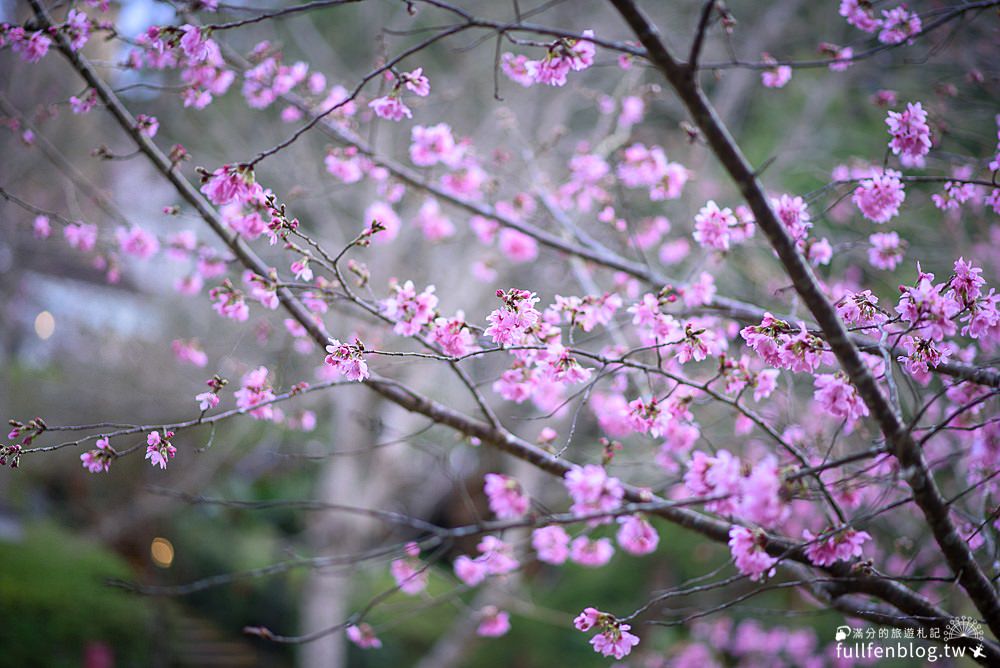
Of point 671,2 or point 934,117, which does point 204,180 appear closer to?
point 934,117

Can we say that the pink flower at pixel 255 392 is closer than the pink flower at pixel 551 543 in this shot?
Yes

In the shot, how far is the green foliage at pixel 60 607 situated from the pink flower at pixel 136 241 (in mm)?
4010

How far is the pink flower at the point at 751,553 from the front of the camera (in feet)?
4.85

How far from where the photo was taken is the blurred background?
5.24 metres

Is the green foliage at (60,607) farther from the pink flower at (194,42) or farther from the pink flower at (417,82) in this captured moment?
the pink flower at (417,82)

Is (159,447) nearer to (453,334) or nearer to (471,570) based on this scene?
(453,334)

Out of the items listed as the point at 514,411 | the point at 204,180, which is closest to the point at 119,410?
the point at 514,411

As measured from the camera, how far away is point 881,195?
174 centimetres

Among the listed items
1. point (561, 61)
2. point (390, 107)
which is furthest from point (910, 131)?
point (390, 107)

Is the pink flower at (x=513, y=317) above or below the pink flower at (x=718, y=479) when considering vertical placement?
above

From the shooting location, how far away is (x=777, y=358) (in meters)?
1.52

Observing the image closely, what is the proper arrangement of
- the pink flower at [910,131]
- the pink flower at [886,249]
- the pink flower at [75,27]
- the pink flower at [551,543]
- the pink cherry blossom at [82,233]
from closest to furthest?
1. the pink flower at [910,131]
2. the pink flower at [75,27]
3. the pink flower at [886,249]
4. the pink cherry blossom at [82,233]
5. the pink flower at [551,543]

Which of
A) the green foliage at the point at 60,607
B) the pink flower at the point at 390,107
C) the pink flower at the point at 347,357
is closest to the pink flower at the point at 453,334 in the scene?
the pink flower at the point at 347,357

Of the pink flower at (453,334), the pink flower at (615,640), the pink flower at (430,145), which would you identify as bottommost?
the pink flower at (615,640)
